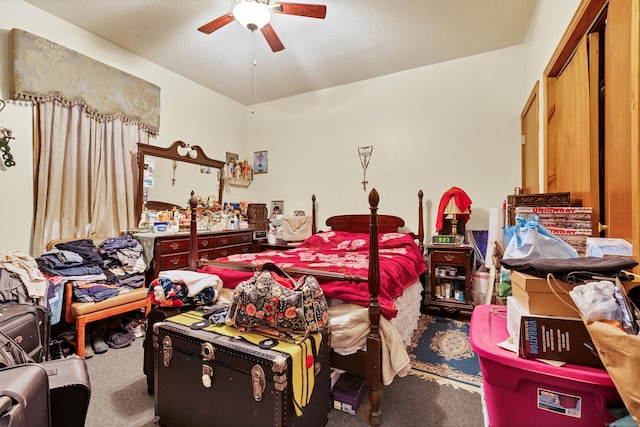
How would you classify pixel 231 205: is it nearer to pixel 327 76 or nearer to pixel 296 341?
pixel 327 76

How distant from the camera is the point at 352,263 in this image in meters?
2.44

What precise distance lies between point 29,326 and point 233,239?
86.7 inches

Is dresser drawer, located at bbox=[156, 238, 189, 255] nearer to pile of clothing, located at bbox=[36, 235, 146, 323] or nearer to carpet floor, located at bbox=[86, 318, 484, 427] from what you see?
pile of clothing, located at bbox=[36, 235, 146, 323]

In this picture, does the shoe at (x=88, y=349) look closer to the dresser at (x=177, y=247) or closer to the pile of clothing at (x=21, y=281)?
the pile of clothing at (x=21, y=281)

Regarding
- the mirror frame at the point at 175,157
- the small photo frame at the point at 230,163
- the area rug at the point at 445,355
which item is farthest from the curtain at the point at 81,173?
the area rug at the point at 445,355

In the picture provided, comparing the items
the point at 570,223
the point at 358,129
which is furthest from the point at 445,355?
the point at 358,129

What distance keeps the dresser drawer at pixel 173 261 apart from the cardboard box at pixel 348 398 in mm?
2168

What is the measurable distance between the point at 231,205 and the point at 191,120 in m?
1.29

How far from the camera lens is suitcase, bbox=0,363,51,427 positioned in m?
0.73

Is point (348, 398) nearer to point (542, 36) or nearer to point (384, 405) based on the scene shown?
point (384, 405)

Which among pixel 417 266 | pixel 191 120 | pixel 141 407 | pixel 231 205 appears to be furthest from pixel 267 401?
pixel 191 120

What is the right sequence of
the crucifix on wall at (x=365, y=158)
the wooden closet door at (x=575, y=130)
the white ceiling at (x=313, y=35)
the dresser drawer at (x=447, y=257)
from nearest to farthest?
1. the wooden closet door at (x=575, y=130)
2. the white ceiling at (x=313, y=35)
3. the dresser drawer at (x=447, y=257)
4. the crucifix on wall at (x=365, y=158)

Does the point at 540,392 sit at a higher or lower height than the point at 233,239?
lower

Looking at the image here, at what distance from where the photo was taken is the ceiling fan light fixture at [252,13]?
6.61 ft
